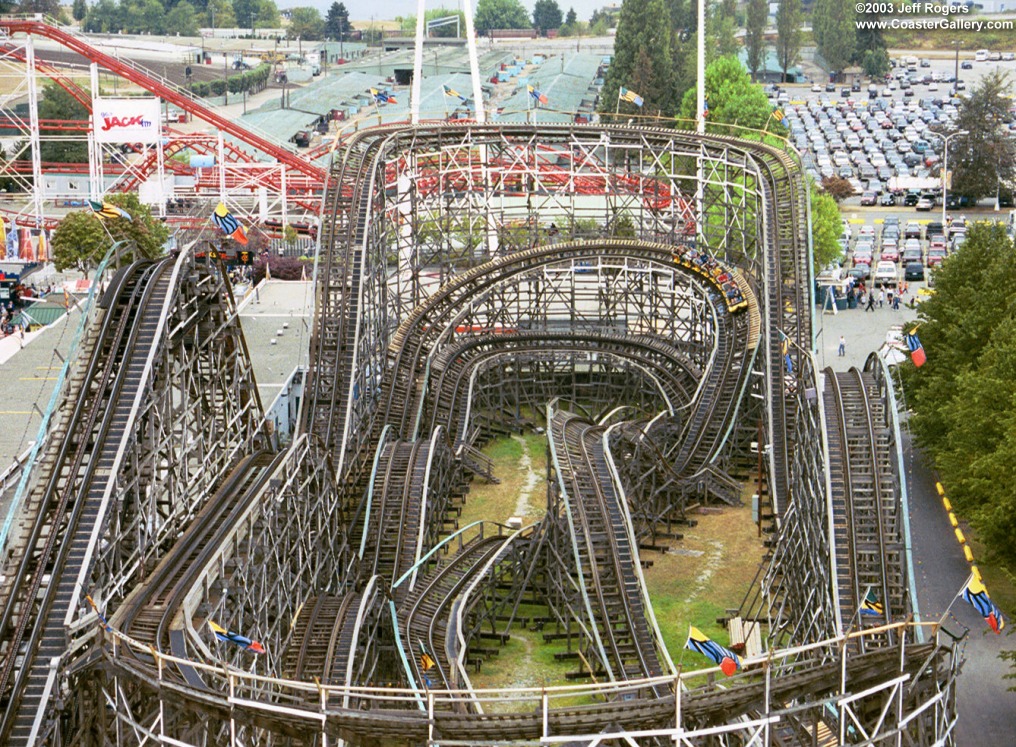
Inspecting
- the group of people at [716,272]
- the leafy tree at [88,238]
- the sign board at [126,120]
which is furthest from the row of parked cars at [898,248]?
the sign board at [126,120]

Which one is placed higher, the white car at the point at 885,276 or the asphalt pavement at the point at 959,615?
the white car at the point at 885,276

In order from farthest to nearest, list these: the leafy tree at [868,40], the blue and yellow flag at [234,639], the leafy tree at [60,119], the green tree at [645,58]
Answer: the leafy tree at [868,40], the leafy tree at [60,119], the green tree at [645,58], the blue and yellow flag at [234,639]

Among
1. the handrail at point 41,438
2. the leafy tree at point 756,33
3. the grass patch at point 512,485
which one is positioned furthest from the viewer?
the leafy tree at point 756,33

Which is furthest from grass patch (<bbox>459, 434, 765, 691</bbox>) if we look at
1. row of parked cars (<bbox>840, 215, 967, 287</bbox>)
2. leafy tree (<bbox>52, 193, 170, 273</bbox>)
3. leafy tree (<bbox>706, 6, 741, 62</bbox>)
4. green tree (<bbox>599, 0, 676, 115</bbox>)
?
leafy tree (<bbox>706, 6, 741, 62</bbox>)

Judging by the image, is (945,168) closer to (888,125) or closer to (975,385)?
(888,125)

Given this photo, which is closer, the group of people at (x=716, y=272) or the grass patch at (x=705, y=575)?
the grass patch at (x=705, y=575)

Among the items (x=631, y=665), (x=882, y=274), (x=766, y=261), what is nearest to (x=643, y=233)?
(x=766, y=261)

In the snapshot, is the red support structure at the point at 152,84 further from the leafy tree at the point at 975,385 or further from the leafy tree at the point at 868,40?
the leafy tree at the point at 868,40
